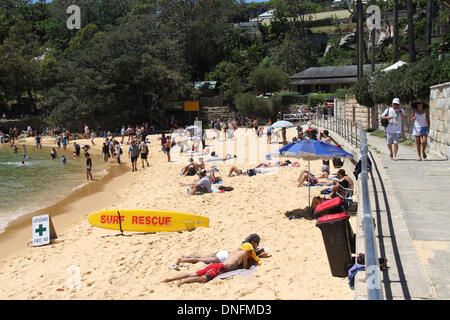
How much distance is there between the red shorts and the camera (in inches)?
266

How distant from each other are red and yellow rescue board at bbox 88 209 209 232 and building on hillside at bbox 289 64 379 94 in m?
43.6

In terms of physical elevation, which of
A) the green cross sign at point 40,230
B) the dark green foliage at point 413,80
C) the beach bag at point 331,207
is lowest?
the green cross sign at point 40,230

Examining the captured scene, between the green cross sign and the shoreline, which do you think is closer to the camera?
the green cross sign

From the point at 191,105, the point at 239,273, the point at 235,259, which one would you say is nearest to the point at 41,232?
the point at 235,259

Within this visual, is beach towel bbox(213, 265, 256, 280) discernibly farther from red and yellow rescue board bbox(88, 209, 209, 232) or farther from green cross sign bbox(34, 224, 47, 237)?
green cross sign bbox(34, 224, 47, 237)

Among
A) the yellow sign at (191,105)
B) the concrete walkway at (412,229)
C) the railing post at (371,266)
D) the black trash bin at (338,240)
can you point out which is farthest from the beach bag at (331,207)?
the yellow sign at (191,105)

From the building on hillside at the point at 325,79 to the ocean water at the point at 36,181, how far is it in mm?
29470

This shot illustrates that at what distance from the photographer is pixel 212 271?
6812 mm

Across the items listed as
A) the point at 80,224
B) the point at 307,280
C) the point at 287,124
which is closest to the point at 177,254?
the point at 307,280

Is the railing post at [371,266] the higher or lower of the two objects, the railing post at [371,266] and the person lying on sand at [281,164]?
the higher

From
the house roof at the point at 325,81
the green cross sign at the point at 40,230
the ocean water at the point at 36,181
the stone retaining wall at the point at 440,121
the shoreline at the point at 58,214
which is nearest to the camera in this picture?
the green cross sign at the point at 40,230

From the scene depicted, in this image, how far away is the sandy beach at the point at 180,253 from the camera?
20.6 ft

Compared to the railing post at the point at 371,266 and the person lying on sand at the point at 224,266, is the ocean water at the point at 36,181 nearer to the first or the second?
the person lying on sand at the point at 224,266

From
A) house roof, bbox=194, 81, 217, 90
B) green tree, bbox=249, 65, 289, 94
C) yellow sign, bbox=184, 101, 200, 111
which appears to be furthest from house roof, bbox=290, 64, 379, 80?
yellow sign, bbox=184, 101, 200, 111
